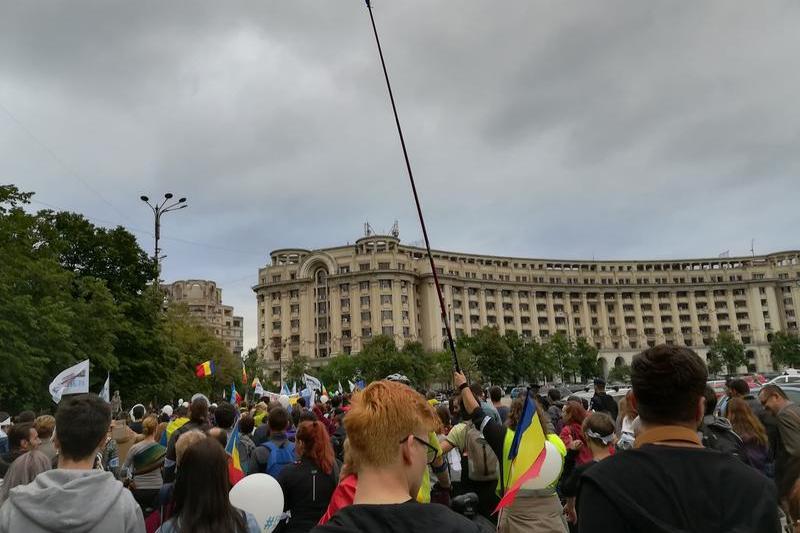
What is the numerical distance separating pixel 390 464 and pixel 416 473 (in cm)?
11

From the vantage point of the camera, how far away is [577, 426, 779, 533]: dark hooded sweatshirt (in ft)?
6.94

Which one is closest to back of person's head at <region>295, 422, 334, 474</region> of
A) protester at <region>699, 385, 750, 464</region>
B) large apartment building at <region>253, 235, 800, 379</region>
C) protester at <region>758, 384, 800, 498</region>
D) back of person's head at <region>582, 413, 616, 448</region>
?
back of person's head at <region>582, 413, 616, 448</region>

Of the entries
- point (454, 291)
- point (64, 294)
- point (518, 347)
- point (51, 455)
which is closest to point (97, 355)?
point (64, 294)

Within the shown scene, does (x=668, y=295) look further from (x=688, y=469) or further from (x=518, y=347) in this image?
(x=688, y=469)

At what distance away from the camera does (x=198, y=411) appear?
27.7 ft

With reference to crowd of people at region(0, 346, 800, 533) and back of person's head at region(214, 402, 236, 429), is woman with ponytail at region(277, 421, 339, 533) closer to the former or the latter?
Answer: crowd of people at region(0, 346, 800, 533)

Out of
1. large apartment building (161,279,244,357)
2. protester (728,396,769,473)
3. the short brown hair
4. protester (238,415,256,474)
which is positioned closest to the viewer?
the short brown hair

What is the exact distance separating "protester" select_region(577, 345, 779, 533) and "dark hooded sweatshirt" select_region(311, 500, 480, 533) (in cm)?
49

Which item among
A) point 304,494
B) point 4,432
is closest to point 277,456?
point 304,494

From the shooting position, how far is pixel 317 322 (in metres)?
116

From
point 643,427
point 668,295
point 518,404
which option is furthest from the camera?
point 668,295

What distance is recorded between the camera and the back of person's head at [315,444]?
5.41m

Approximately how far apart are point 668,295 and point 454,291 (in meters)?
54.2

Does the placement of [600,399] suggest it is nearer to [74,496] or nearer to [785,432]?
[785,432]
